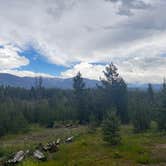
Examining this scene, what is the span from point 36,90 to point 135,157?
9149 centimetres

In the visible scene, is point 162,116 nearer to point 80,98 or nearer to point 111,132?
point 111,132

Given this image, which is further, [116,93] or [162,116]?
[116,93]

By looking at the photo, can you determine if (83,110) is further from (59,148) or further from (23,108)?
(59,148)

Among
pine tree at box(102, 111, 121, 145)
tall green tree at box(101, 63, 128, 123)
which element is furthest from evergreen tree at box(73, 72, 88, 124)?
pine tree at box(102, 111, 121, 145)

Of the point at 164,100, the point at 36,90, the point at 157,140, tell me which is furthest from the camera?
the point at 36,90

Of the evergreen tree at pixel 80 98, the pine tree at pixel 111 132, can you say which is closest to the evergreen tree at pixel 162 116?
the pine tree at pixel 111 132

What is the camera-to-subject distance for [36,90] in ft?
354

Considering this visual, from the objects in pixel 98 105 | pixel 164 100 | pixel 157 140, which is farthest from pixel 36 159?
pixel 98 105

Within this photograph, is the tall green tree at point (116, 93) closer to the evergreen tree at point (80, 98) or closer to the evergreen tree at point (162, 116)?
the evergreen tree at point (80, 98)

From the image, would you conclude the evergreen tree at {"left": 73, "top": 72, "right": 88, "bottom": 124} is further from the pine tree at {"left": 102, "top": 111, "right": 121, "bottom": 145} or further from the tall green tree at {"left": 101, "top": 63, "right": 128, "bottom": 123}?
the pine tree at {"left": 102, "top": 111, "right": 121, "bottom": 145}

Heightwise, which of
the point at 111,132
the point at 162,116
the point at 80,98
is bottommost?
the point at 111,132

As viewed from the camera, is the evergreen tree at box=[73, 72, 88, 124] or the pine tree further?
the evergreen tree at box=[73, 72, 88, 124]

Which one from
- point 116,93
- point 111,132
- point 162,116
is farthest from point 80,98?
point 111,132

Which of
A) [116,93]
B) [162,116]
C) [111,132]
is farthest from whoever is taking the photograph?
[116,93]
